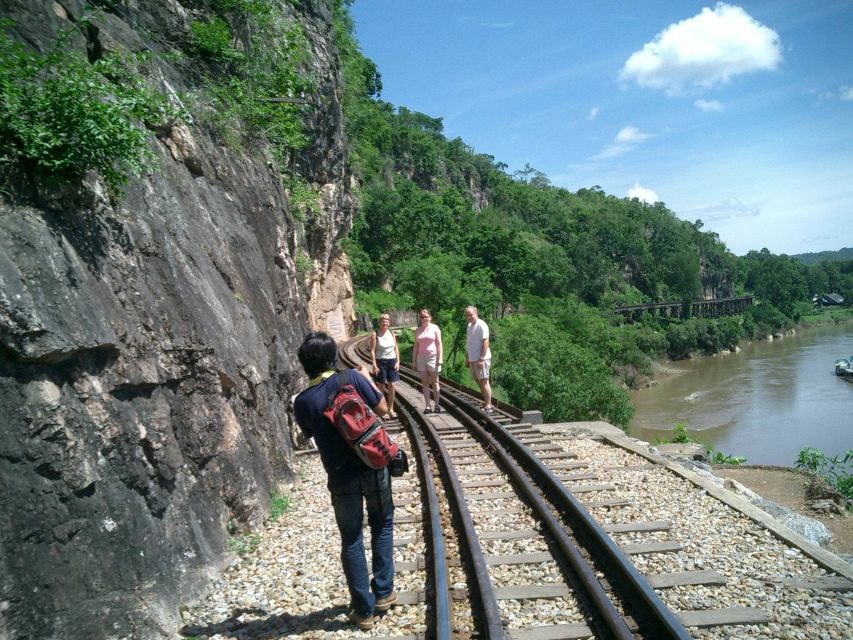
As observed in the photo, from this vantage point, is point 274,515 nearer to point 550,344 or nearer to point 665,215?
point 550,344

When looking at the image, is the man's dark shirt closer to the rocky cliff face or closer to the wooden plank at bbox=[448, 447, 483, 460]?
the rocky cliff face

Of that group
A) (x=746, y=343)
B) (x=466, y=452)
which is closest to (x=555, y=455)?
(x=466, y=452)

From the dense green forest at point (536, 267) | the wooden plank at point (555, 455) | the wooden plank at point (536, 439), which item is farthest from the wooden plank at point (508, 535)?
the dense green forest at point (536, 267)

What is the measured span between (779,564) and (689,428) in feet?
115

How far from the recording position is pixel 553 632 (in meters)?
3.92

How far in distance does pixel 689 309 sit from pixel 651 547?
103 m

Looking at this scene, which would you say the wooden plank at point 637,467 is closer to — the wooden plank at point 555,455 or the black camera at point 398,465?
the wooden plank at point 555,455

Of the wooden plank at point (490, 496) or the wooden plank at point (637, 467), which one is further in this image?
the wooden plank at point (637, 467)

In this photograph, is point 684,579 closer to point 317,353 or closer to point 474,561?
point 474,561

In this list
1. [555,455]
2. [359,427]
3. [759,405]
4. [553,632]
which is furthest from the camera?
[759,405]

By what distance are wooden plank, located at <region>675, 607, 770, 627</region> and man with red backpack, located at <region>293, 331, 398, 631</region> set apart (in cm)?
196

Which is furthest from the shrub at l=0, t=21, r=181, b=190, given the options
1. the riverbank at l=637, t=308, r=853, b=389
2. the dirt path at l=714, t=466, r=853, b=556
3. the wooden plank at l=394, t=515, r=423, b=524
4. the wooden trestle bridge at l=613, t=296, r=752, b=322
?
the wooden trestle bridge at l=613, t=296, r=752, b=322

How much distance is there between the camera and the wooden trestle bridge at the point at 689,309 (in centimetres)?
8981

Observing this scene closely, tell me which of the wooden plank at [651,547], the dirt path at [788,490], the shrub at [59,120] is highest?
the shrub at [59,120]
